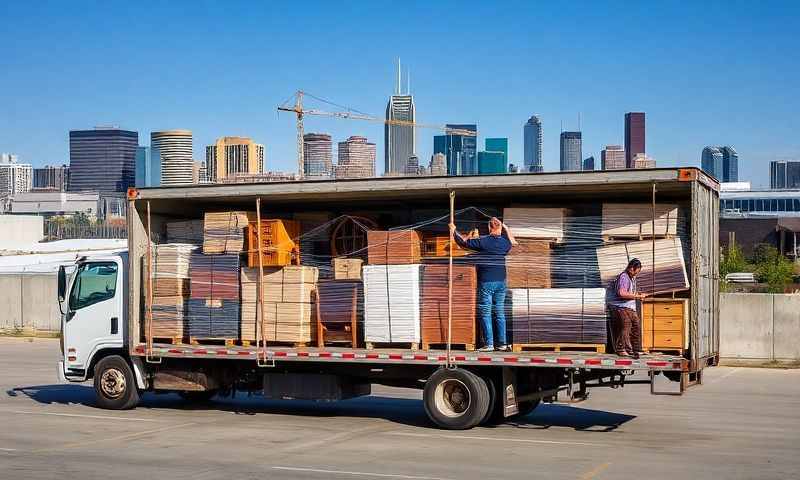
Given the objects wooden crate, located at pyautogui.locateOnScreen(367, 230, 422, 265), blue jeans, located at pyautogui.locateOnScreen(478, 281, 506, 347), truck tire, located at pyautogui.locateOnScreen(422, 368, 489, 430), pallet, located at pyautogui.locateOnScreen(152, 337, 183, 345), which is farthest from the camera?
pallet, located at pyautogui.locateOnScreen(152, 337, 183, 345)

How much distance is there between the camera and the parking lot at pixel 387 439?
38.7ft

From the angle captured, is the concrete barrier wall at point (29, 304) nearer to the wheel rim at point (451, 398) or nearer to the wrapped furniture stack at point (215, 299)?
the wrapped furniture stack at point (215, 299)

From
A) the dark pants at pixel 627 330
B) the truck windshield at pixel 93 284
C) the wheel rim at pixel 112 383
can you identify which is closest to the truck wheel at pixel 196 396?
the wheel rim at pixel 112 383

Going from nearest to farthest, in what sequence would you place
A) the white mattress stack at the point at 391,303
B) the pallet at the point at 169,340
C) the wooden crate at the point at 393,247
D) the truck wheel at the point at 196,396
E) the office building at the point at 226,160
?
1. the white mattress stack at the point at 391,303
2. the wooden crate at the point at 393,247
3. the pallet at the point at 169,340
4. the truck wheel at the point at 196,396
5. the office building at the point at 226,160

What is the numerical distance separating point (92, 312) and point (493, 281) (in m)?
7.00

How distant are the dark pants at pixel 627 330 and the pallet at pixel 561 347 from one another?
254 millimetres

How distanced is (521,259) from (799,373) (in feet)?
41.6

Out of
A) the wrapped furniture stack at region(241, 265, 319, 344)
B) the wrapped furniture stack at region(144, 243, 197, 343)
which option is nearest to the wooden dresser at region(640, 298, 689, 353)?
the wrapped furniture stack at region(241, 265, 319, 344)

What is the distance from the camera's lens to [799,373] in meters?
24.6

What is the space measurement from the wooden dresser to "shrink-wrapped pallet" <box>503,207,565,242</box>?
169 cm

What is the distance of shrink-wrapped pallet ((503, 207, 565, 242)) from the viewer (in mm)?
14883

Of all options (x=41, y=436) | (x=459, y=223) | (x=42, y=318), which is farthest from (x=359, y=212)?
(x=42, y=318)

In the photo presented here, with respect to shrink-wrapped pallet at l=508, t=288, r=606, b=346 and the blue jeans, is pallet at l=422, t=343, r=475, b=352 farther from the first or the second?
shrink-wrapped pallet at l=508, t=288, r=606, b=346

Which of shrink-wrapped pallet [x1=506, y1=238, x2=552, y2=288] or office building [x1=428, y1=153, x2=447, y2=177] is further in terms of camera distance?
office building [x1=428, y1=153, x2=447, y2=177]
